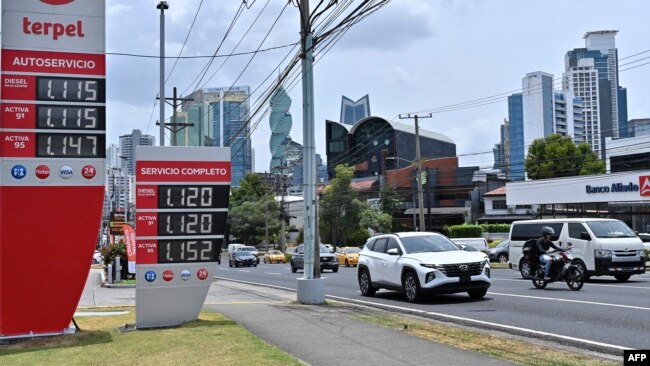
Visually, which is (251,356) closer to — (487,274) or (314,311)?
(314,311)

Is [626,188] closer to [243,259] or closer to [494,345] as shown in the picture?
[243,259]

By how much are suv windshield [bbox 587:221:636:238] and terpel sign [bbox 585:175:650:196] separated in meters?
27.4

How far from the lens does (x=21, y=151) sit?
36.8 ft

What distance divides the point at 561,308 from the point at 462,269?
2464 mm

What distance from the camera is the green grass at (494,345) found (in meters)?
8.32

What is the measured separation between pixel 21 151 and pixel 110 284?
66.0ft

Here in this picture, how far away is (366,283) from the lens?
62.1 ft

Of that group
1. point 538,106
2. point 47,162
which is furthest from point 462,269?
point 538,106

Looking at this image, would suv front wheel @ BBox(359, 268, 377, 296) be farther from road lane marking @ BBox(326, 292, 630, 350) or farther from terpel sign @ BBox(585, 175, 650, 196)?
terpel sign @ BBox(585, 175, 650, 196)

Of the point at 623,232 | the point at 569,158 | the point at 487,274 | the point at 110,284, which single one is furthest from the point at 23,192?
A: the point at 569,158

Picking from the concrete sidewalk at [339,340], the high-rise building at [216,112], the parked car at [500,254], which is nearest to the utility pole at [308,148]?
the concrete sidewalk at [339,340]

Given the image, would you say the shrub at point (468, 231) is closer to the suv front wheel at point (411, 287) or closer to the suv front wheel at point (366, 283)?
the suv front wheel at point (366, 283)

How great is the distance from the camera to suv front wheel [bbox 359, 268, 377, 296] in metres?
18.7

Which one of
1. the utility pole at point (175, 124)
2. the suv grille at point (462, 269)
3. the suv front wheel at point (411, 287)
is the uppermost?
the utility pole at point (175, 124)
